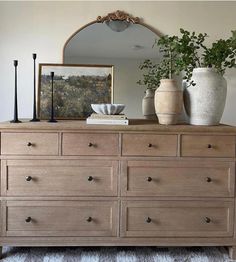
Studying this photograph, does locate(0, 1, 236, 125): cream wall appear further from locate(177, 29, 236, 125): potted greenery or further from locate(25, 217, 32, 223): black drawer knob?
locate(25, 217, 32, 223): black drawer knob

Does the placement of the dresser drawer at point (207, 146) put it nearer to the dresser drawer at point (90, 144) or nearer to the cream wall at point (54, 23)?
the dresser drawer at point (90, 144)

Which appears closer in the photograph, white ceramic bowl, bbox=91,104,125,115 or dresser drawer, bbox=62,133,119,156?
dresser drawer, bbox=62,133,119,156

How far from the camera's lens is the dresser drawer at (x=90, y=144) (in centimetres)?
201

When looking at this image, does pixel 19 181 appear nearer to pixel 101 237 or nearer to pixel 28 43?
pixel 101 237

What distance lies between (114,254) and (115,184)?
0.52 meters

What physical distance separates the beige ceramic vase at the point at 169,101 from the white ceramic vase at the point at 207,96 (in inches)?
4.4

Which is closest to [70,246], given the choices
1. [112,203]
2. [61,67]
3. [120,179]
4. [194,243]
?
[112,203]

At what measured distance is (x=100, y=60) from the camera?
8.21 ft

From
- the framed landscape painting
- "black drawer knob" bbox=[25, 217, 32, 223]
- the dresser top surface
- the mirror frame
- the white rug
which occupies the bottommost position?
the white rug

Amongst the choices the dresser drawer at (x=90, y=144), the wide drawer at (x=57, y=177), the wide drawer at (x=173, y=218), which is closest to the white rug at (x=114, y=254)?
the wide drawer at (x=173, y=218)

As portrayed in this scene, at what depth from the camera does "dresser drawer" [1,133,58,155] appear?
1.99 meters

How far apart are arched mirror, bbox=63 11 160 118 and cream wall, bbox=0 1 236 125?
0.23 feet

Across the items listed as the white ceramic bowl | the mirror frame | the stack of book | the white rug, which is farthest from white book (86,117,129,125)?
the white rug

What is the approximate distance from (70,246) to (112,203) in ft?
1.56
